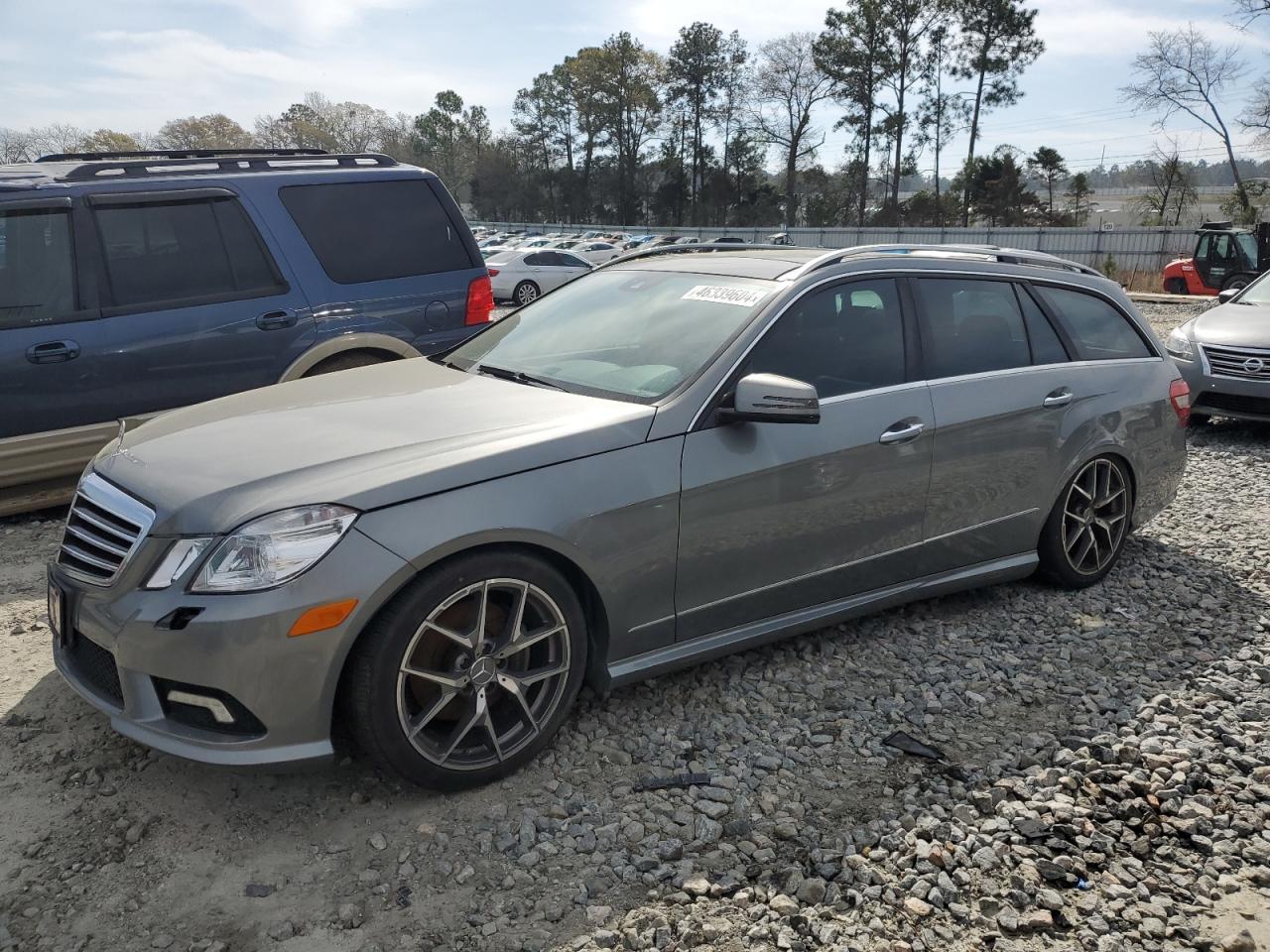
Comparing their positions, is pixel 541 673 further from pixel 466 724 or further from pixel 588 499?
pixel 588 499

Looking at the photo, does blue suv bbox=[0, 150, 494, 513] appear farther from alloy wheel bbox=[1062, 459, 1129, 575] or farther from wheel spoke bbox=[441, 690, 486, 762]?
alloy wheel bbox=[1062, 459, 1129, 575]

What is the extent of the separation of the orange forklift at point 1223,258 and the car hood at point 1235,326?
1649cm

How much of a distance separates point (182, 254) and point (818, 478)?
13.8 feet

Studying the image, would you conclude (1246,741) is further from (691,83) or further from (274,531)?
(691,83)

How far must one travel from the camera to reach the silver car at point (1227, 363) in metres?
8.30

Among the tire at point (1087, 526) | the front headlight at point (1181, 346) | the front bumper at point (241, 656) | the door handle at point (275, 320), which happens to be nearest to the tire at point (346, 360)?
the door handle at point (275, 320)

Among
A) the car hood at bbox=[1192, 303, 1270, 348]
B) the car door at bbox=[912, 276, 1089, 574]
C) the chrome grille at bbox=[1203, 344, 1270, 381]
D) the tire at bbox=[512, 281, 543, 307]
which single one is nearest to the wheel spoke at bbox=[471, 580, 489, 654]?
the car door at bbox=[912, 276, 1089, 574]

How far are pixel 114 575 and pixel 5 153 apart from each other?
74.4 metres

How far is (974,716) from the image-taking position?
3.71m

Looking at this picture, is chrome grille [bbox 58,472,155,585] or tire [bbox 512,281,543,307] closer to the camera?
chrome grille [bbox 58,472,155,585]

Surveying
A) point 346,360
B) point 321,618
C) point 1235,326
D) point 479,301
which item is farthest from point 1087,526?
point 1235,326

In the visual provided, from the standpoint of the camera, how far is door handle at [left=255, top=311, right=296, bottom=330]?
5902 millimetres

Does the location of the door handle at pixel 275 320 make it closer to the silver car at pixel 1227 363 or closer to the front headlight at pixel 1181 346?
the silver car at pixel 1227 363

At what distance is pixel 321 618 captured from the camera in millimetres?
2727
